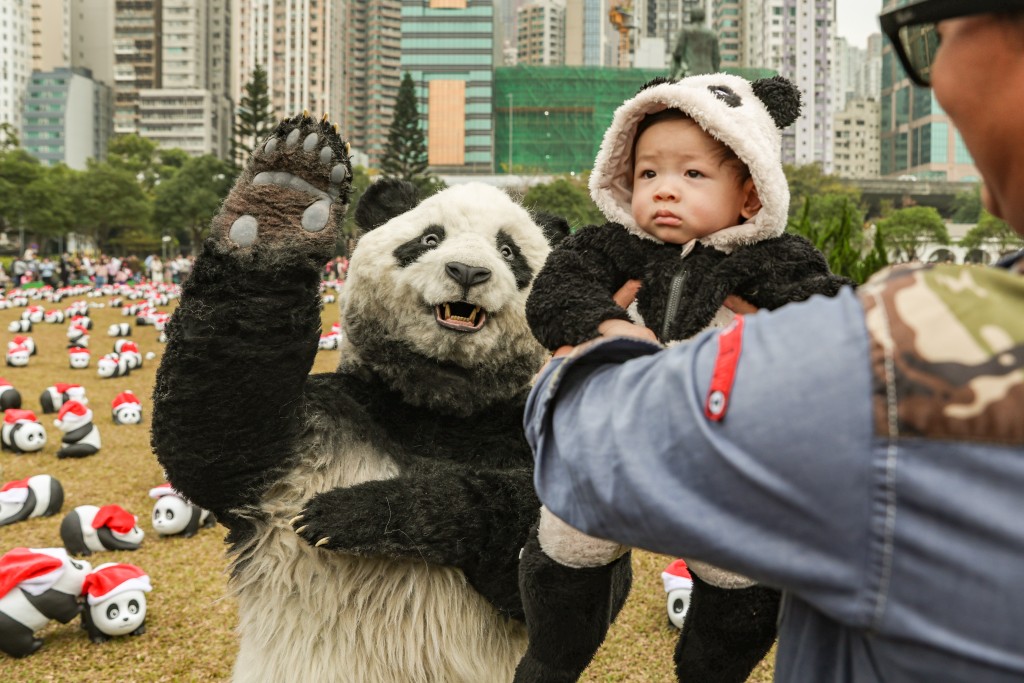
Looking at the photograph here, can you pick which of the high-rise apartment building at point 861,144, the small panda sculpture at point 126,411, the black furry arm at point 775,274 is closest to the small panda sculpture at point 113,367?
the small panda sculpture at point 126,411

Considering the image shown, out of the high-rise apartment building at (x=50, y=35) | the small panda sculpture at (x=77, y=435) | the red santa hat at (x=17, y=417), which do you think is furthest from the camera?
the high-rise apartment building at (x=50, y=35)

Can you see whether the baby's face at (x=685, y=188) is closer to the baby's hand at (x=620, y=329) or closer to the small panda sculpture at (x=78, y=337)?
the baby's hand at (x=620, y=329)

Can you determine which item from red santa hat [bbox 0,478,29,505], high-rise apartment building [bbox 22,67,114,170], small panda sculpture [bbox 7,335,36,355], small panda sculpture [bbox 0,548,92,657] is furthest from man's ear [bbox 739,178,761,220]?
high-rise apartment building [bbox 22,67,114,170]

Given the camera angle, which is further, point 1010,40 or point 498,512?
point 498,512

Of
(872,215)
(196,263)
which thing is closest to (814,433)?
(196,263)

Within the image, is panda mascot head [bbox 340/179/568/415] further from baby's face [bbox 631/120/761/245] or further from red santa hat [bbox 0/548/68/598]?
red santa hat [bbox 0/548/68/598]

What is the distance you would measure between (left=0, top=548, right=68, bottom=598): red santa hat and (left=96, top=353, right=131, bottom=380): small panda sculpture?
26.0 ft

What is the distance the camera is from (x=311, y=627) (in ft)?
7.86

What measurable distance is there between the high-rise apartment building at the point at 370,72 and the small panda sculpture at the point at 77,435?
91.7 meters

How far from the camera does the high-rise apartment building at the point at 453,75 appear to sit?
279 ft

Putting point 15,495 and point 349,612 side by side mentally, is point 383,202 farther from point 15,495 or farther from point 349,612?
point 15,495

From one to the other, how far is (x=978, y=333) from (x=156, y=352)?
1416cm

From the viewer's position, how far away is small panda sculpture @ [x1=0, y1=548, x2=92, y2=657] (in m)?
3.93

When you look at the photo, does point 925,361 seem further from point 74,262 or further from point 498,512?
point 74,262
